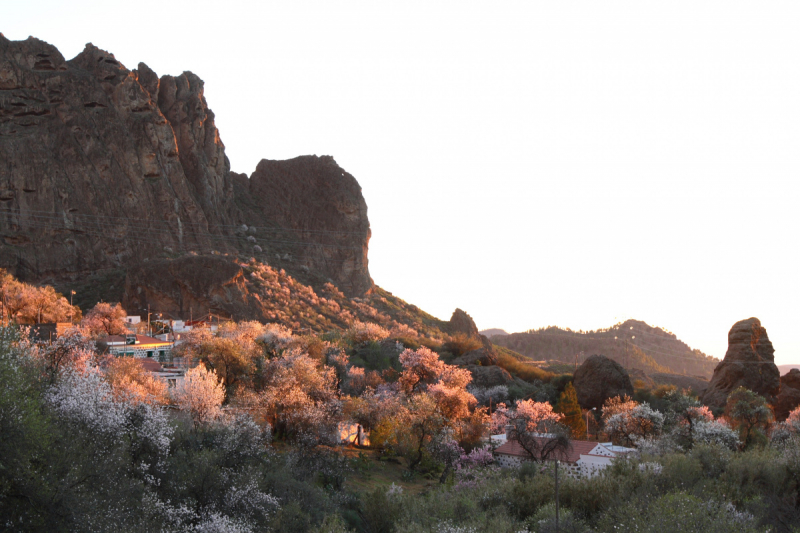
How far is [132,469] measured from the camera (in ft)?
67.1

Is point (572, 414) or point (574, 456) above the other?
point (572, 414)

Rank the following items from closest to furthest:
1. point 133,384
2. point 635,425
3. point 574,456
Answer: point 133,384 → point 574,456 → point 635,425

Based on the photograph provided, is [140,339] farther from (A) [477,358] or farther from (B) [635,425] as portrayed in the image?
(B) [635,425]

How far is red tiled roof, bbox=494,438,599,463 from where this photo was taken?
33541 millimetres

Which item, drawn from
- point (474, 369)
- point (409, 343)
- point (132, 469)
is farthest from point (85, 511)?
point (409, 343)

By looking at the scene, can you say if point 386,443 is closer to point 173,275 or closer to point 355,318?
point 173,275

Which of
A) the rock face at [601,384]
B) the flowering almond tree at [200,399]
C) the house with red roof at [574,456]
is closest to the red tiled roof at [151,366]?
the flowering almond tree at [200,399]

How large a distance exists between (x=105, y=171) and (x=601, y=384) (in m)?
65.6

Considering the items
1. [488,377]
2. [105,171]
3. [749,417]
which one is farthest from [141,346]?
[749,417]

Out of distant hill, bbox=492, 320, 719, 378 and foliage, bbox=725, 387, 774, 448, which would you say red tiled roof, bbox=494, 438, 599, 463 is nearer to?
foliage, bbox=725, 387, 774, 448

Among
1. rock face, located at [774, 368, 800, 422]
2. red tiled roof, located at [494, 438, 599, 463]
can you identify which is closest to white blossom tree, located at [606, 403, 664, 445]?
red tiled roof, located at [494, 438, 599, 463]

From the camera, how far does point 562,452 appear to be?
33750mm

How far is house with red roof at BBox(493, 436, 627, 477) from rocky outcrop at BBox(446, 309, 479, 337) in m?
54.6

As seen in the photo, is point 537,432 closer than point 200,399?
No
